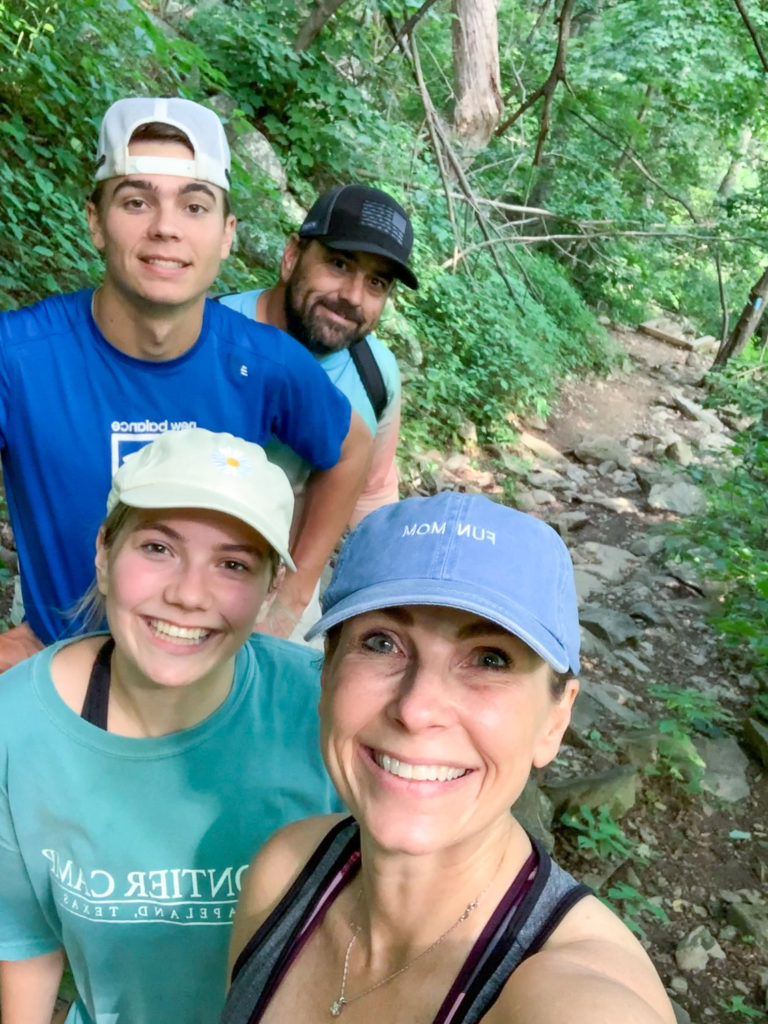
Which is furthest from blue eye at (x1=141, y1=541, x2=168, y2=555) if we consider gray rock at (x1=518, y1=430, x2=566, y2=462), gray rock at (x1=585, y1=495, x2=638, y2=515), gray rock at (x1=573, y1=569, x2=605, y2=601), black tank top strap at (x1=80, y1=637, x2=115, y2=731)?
gray rock at (x1=518, y1=430, x2=566, y2=462)

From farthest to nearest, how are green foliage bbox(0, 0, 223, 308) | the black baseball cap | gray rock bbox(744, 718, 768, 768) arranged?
green foliage bbox(0, 0, 223, 308)
gray rock bbox(744, 718, 768, 768)
the black baseball cap

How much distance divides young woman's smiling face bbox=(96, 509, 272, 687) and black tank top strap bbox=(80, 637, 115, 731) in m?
0.06

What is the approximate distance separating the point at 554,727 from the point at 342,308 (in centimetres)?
181

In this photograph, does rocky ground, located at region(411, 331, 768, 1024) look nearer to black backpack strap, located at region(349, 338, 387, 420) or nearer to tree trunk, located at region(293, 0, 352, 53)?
black backpack strap, located at region(349, 338, 387, 420)

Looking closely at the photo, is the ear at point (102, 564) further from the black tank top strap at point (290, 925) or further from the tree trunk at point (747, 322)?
the tree trunk at point (747, 322)

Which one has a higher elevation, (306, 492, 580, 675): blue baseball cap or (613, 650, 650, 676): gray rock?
(306, 492, 580, 675): blue baseball cap

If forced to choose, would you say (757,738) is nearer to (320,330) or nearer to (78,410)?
(320,330)

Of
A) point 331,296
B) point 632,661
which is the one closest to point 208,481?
point 331,296

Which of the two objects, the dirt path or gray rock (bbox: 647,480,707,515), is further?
gray rock (bbox: 647,480,707,515)

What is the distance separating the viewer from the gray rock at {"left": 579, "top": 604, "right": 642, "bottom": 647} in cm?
627

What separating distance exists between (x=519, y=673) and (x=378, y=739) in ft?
0.76

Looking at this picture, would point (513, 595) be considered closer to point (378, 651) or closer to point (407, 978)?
point (378, 651)

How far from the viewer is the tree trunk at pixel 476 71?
285 inches

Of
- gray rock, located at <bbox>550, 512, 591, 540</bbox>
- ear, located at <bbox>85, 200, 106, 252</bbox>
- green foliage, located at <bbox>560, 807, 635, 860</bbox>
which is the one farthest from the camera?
gray rock, located at <bbox>550, 512, 591, 540</bbox>
